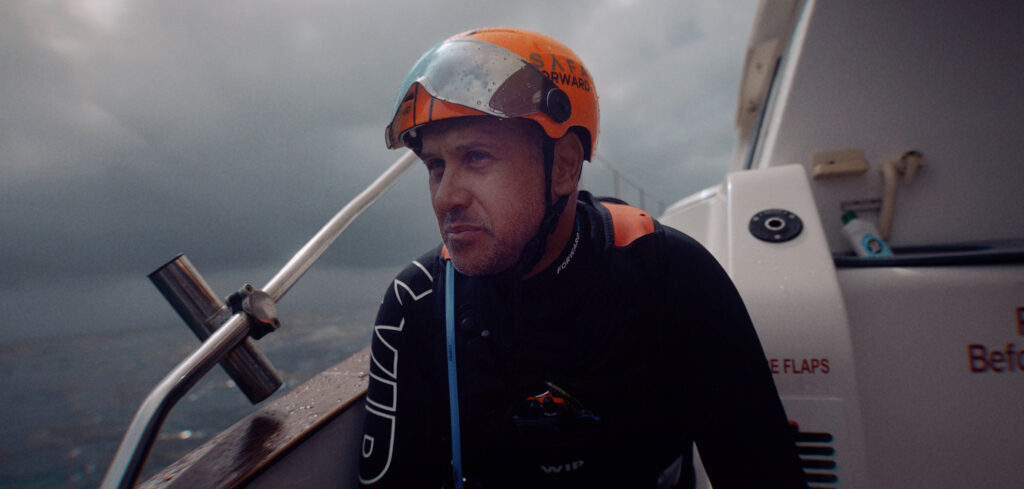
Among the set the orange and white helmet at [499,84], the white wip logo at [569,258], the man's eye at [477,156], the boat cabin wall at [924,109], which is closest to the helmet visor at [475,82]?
the orange and white helmet at [499,84]

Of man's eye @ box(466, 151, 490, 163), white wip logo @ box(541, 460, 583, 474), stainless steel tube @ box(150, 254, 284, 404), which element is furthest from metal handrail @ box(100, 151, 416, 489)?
white wip logo @ box(541, 460, 583, 474)

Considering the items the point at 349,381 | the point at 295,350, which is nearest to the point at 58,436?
the point at 295,350

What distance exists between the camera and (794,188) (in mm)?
1688

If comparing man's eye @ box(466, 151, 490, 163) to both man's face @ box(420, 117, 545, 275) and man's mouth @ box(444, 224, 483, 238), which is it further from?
man's mouth @ box(444, 224, 483, 238)

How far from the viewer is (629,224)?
4.56 feet

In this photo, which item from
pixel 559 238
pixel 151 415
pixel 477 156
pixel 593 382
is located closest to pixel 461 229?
pixel 477 156

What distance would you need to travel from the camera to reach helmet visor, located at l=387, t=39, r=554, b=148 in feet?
3.83

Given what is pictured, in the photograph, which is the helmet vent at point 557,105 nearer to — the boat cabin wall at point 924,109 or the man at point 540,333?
the man at point 540,333

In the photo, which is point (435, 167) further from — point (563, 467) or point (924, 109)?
point (924, 109)

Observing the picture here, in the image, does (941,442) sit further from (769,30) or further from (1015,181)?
(769,30)

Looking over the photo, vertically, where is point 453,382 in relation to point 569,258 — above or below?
below

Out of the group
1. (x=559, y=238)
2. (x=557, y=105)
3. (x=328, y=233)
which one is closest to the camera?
(x=557, y=105)

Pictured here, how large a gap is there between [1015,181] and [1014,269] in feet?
2.70

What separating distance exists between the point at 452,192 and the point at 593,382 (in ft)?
2.21
